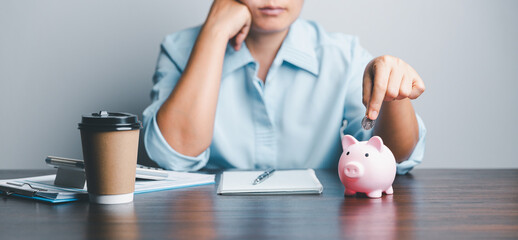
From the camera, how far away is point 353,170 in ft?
2.36

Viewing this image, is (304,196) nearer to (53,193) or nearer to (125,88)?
(53,193)

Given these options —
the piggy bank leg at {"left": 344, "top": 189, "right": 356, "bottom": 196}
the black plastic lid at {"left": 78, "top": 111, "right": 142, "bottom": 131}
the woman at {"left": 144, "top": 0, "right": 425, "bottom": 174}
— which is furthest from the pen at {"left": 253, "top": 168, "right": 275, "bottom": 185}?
the woman at {"left": 144, "top": 0, "right": 425, "bottom": 174}

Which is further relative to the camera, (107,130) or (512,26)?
(512,26)

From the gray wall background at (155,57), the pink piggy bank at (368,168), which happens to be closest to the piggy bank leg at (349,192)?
the pink piggy bank at (368,168)

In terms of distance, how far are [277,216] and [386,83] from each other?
11.9 inches

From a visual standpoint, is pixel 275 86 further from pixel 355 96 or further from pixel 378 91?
pixel 378 91

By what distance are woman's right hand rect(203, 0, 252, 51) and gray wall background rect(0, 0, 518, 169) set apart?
0.43m

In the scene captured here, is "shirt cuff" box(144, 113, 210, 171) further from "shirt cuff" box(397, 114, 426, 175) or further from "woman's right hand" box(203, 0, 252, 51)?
"shirt cuff" box(397, 114, 426, 175)

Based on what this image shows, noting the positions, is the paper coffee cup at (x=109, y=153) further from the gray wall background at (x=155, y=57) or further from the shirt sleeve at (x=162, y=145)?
the gray wall background at (x=155, y=57)

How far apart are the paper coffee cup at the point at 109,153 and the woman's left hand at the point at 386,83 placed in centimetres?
37

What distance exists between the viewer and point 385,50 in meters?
1.75

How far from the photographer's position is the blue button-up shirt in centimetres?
141

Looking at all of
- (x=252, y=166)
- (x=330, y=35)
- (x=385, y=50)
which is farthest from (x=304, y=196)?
(x=385, y=50)

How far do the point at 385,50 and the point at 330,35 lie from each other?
0.32 m
